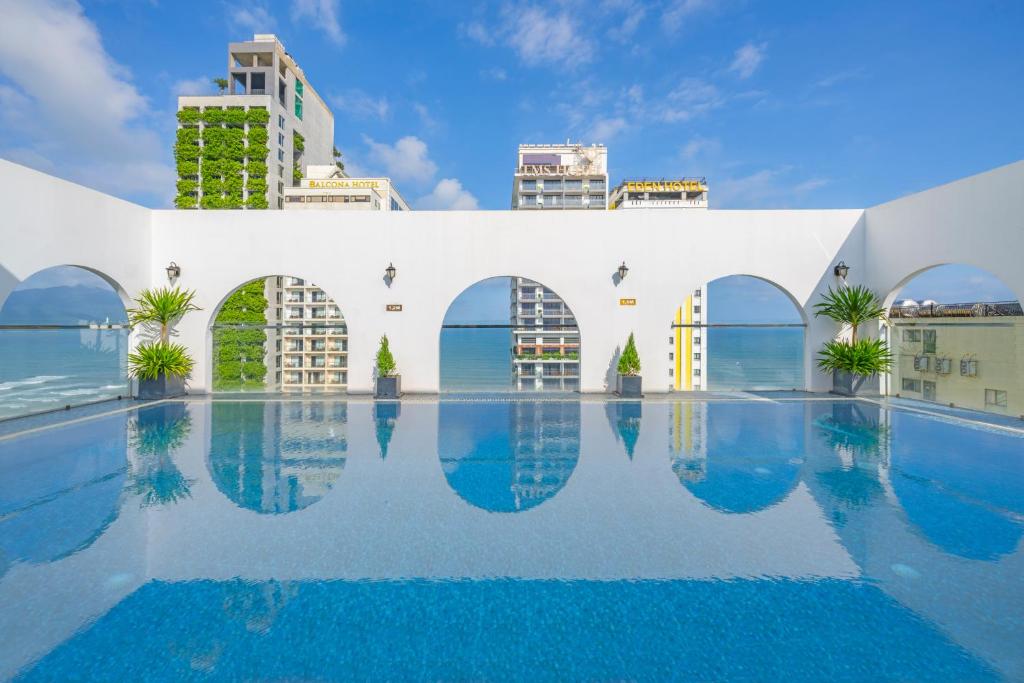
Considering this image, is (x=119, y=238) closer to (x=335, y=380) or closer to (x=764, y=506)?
(x=764, y=506)

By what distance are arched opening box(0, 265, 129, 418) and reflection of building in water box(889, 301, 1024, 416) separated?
1661 cm

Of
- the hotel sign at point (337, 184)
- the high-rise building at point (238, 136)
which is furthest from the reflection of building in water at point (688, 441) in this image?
the hotel sign at point (337, 184)

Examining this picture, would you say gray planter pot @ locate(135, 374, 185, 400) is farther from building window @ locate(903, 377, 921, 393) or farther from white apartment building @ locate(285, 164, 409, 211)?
white apartment building @ locate(285, 164, 409, 211)

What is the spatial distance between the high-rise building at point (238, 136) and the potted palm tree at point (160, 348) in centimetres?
3361

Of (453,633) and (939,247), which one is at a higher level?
(939,247)

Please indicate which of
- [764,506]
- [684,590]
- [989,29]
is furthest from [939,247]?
[684,590]

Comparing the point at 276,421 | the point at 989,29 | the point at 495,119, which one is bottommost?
the point at 276,421

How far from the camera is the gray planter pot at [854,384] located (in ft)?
32.7

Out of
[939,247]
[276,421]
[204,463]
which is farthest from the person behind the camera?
[939,247]

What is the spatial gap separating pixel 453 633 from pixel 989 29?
1618 cm

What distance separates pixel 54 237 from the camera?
312 inches

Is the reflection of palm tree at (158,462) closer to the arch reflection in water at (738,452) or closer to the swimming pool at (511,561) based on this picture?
the swimming pool at (511,561)

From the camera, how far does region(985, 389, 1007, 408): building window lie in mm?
8297

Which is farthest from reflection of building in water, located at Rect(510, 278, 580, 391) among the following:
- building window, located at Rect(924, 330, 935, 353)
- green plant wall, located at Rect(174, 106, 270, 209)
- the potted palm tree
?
the potted palm tree
